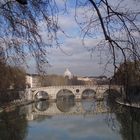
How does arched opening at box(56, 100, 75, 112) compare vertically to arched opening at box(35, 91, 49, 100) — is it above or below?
below

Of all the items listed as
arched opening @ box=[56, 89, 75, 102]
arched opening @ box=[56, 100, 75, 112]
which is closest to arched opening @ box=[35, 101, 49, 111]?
arched opening @ box=[56, 100, 75, 112]

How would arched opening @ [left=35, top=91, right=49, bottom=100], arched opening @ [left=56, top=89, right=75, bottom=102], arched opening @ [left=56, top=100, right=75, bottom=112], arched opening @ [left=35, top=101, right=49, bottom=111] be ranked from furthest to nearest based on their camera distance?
1. arched opening @ [left=56, top=89, right=75, bottom=102]
2. arched opening @ [left=35, top=91, right=49, bottom=100]
3. arched opening @ [left=35, top=101, right=49, bottom=111]
4. arched opening @ [left=56, top=100, right=75, bottom=112]

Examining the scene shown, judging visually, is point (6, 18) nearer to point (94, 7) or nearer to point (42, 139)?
point (94, 7)

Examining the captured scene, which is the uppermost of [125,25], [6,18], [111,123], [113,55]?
[6,18]

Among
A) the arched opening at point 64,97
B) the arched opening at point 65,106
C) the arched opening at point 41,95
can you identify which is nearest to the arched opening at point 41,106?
the arched opening at point 65,106

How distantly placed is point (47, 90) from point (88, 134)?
33.5m

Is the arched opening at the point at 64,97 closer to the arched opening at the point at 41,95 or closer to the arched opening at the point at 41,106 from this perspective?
the arched opening at the point at 41,95

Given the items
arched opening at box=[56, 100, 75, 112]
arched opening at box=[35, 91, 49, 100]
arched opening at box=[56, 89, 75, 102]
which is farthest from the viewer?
arched opening at box=[56, 89, 75, 102]

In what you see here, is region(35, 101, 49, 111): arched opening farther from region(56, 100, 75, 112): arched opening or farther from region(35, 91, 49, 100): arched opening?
region(35, 91, 49, 100): arched opening

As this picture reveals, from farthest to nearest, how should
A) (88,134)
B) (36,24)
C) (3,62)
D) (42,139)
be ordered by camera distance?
(88,134) < (42,139) < (3,62) < (36,24)

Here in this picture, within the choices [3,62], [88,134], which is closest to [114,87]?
[3,62]

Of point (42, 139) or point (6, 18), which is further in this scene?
point (42, 139)

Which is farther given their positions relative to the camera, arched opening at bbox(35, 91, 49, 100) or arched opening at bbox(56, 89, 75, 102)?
arched opening at bbox(56, 89, 75, 102)

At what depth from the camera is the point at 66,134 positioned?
20703 mm
